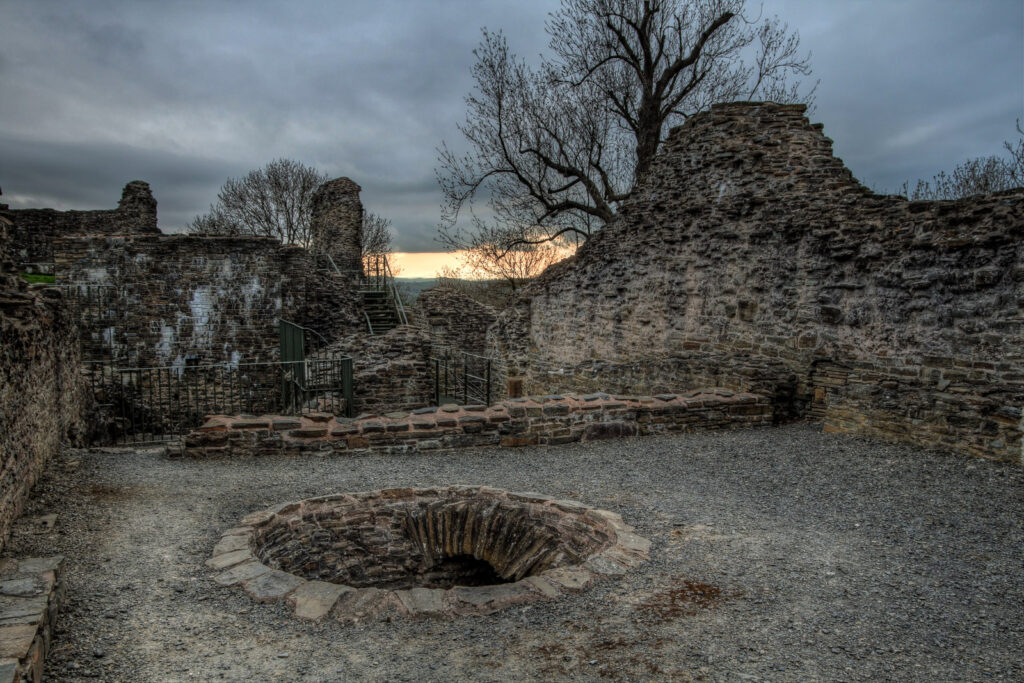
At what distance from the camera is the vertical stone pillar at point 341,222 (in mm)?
20547

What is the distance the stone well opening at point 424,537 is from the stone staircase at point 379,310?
38.3ft

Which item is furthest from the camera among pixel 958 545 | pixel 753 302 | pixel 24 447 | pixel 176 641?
pixel 753 302

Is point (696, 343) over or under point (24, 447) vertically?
over

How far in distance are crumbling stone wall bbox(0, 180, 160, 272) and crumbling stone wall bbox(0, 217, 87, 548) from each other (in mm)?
14146

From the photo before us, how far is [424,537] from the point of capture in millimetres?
4668

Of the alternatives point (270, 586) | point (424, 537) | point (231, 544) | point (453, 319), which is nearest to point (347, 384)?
point (424, 537)

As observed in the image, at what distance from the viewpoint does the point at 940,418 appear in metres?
5.60

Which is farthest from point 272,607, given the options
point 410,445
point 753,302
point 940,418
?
point 753,302

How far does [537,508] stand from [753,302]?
18.3ft

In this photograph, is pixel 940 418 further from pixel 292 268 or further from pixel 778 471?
pixel 292 268

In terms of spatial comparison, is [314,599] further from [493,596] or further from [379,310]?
[379,310]

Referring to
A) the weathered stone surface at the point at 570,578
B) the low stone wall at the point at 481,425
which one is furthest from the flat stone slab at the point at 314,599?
the low stone wall at the point at 481,425

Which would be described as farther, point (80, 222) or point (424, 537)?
point (80, 222)

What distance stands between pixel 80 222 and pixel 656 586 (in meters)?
Answer: 22.3
